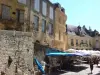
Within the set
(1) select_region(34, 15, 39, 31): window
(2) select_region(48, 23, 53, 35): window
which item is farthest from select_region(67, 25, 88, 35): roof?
(1) select_region(34, 15, 39, 31): window

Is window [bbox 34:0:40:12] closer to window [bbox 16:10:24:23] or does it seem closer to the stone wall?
window [bbox 16:10:24:23]

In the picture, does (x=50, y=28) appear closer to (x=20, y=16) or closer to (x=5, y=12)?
(x=20, y=16)

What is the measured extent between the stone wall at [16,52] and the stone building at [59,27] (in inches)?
652

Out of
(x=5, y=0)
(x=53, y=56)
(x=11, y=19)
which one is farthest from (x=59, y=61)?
(x=5, y=0)

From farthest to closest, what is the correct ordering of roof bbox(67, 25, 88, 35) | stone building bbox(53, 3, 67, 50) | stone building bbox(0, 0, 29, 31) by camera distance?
roof bbox(67, 25, 88, 35), stone building bbox(53, 3, 67, 50), stone building bbox(0, 0, 29, 31)

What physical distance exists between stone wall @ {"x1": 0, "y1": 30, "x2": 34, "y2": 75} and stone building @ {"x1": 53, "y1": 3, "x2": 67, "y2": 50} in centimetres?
1655

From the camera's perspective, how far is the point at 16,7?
76.7 feet

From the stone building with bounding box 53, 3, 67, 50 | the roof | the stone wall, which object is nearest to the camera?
the stone wall

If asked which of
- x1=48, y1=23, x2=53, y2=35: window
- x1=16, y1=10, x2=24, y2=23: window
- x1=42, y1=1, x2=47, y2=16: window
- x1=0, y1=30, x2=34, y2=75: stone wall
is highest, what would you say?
x1=42, y1=1, x2=47, y2=16: window

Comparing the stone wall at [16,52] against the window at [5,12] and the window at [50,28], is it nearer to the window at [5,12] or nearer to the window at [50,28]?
the window at [5,12]

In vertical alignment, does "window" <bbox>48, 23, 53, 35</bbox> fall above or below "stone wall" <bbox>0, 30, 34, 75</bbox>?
above

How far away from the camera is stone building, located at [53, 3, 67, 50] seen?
32.4 m

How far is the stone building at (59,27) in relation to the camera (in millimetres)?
32406

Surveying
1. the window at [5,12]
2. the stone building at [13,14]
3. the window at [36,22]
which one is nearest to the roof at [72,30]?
the window at [36,22]
